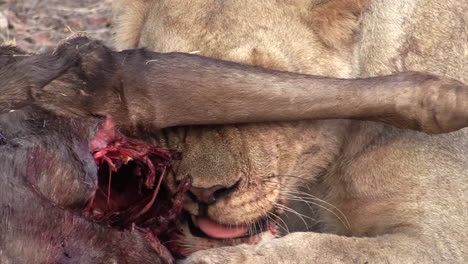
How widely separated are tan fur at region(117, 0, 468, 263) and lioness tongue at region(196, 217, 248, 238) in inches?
1.3

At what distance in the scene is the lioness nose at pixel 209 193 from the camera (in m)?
2.75

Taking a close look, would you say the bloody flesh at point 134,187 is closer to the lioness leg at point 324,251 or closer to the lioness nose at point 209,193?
the lioness nose at point 209,193

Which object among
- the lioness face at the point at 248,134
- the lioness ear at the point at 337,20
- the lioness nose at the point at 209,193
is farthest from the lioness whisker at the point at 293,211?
the lioness ear at the point at 337,20

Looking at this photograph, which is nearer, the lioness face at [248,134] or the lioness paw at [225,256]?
the lioness paw at [225,256]

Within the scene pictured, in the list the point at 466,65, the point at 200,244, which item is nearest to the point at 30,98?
the point at 200,244

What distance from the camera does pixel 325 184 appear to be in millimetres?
3404

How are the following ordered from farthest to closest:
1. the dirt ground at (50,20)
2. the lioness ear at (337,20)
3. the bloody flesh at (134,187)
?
the dirt ground at (50,20)
the lioness ear at (337,20)
the bloody flesh at (134,187)

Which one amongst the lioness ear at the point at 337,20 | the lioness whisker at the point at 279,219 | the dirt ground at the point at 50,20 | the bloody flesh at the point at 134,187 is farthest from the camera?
the dirt ground at the point at 50,20

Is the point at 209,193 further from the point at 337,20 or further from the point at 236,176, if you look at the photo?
the point at 337,20

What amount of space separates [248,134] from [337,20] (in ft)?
1.81

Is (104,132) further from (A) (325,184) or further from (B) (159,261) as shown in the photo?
(A) (325,184)

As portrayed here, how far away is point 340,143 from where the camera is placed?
10.8 feet

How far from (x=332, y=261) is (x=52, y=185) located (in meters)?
0.82

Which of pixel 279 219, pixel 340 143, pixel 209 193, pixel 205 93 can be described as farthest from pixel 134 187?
pixel 340 143
